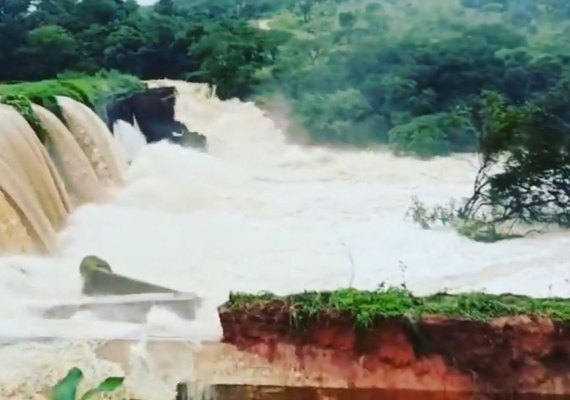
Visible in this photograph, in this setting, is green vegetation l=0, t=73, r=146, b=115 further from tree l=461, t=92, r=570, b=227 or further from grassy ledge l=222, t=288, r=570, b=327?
tree l=461, t=92, r=570, b=227

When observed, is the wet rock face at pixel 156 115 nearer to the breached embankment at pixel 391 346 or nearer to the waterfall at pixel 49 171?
the waterfall at pixel 49 171

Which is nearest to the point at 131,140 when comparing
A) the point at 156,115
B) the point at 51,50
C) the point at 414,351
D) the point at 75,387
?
the point at 156,115

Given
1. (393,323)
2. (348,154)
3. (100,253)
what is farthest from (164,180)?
(393,323)

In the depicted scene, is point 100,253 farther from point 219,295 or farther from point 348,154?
point 348,154

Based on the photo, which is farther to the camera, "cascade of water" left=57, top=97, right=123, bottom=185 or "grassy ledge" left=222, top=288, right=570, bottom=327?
"cascade of water" left=57, top=97, right=123, bottom=185

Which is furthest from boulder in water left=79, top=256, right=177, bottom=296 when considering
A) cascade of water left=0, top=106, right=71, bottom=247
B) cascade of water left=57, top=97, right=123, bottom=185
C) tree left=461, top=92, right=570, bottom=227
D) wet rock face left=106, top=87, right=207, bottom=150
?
tree left=461, top=92, right=570, bottom=227

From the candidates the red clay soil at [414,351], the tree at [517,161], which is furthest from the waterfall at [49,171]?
the tree at [517,161]

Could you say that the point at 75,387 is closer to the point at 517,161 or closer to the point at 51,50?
the point at 51,50
